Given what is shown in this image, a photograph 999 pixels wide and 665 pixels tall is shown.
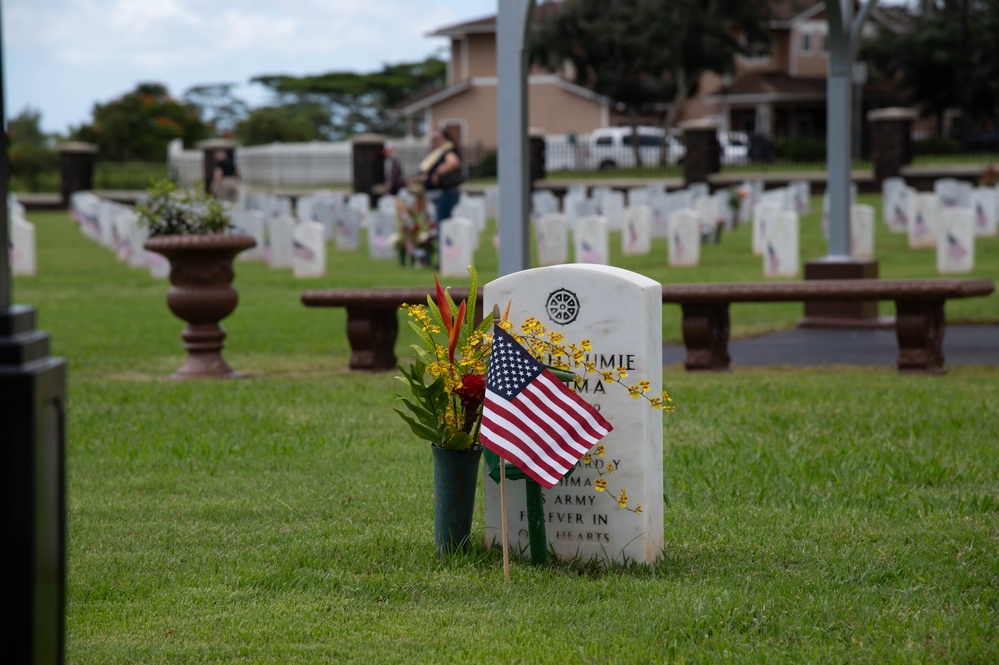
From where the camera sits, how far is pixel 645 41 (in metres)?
46.7

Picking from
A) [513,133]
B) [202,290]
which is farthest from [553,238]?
[513,133]

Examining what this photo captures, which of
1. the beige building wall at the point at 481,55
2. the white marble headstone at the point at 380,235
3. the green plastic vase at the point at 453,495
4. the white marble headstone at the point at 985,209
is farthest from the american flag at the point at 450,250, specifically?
the beige building wall at the point at 481,55

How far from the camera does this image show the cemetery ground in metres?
4.02

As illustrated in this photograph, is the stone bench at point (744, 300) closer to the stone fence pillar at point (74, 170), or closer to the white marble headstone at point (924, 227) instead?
the white marble headstone at point (924, 227)

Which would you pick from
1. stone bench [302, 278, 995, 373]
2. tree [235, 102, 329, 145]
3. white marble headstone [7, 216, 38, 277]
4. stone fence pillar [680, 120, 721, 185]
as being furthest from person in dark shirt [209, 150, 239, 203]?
tree [235, 102, 329, 145]

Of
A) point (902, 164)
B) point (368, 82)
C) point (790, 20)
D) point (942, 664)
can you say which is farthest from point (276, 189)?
point (942, 664)

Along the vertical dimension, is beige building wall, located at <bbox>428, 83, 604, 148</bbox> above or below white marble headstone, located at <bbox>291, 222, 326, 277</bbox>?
above

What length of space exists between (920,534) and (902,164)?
31.9 meters

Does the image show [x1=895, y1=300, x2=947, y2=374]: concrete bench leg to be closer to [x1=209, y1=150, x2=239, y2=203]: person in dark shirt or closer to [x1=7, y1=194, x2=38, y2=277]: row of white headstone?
[x1=7, y1=194, x2=38, y2=277]: row of white headstone

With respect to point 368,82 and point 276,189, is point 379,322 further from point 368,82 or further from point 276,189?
point 368,82

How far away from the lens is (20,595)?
8.62 feet

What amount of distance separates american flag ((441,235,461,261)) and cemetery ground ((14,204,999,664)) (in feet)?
28.7

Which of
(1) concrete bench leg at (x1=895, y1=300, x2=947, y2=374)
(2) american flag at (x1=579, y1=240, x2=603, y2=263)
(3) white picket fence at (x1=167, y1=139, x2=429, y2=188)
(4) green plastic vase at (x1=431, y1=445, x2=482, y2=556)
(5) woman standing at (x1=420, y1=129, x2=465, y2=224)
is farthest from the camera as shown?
(3) white picket fence at (x1=167, y1=139, x2=429, y2=188)

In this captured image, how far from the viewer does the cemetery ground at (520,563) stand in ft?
13.2
